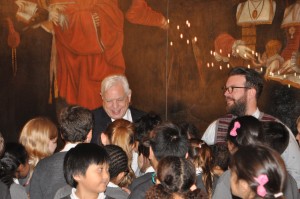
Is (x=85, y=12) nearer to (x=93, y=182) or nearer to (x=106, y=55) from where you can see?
(x=106, y=55)

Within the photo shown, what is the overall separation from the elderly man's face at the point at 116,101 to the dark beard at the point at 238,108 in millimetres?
1656

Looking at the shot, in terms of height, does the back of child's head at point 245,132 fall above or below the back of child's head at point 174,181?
above

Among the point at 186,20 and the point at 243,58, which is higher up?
the point at 186,20

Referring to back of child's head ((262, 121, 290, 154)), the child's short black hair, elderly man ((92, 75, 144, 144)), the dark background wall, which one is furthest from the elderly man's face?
the dark background wall

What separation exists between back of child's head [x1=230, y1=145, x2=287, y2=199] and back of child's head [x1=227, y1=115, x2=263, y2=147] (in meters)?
0.93

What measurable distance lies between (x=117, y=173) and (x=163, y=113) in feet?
23.1

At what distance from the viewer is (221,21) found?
11.3 metres

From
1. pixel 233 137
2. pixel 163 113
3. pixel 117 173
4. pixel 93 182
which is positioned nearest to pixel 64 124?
pixel 117 173

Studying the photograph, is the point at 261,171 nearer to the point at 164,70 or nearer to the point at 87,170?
the point at 87,170

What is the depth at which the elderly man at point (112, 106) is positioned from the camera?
6.91 metres

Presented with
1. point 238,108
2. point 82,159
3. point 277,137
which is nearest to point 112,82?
point 238,108

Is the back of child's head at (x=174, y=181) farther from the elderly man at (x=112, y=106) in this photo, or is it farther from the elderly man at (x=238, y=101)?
the elderly man at (x=112, y=106)

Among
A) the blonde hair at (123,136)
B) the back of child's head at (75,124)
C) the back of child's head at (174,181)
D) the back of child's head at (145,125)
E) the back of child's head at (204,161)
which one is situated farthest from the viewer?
the back of child's head at (145,125)

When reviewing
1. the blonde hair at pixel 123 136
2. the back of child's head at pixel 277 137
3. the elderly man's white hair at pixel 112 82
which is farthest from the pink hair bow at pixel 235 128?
the elderly man's white hair at pixel 112 82
